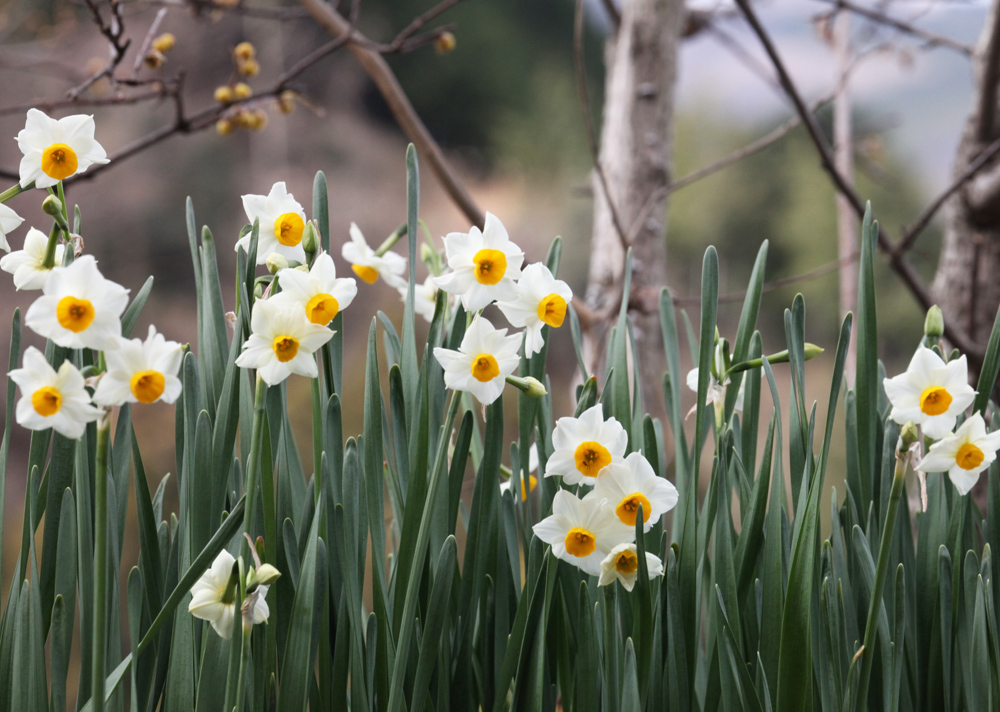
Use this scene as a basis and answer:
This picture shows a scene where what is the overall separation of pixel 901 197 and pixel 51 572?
8591mm

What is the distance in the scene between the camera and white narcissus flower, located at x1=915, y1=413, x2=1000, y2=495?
0.36 meters

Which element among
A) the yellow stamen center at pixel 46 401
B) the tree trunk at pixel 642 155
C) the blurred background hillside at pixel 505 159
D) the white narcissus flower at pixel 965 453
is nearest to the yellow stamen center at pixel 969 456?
the white narcissus flower at pixel 965 453

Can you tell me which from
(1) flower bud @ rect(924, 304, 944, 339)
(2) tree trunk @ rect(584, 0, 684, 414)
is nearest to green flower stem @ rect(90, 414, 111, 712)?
(1) flower bud @ rect(924, 304, 944, 339)

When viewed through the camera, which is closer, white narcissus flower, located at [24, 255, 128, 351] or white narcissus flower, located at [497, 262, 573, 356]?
white narcissus flower, located at [24, 255, 128, 351]

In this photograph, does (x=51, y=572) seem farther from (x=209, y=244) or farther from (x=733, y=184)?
(x=733, y=184)

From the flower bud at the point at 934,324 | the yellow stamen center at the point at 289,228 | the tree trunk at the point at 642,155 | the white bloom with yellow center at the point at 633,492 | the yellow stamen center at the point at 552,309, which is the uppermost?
the tree trunk at the point at 642,155

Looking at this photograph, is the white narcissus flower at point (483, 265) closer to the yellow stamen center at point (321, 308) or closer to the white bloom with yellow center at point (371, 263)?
the yellow stamen center at point (321, 308)

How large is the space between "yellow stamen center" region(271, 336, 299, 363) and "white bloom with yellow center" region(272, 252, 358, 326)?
2 centimetres

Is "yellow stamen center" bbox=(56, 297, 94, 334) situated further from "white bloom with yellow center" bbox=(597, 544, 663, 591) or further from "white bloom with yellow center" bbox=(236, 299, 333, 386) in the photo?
"white bloom with yellow center" bbox=(597, 544, 663, 591)

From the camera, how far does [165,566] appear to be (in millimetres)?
433

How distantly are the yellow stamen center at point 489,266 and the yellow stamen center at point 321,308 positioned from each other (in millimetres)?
83

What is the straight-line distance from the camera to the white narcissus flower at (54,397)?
0.94ft

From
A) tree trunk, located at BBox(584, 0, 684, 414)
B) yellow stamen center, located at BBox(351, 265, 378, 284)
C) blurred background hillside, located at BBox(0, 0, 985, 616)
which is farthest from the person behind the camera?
blurred background hillside, located at BBox(0, 0, 985, 616)

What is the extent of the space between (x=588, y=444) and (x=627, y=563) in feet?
0.22
